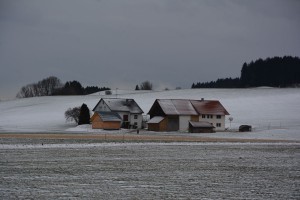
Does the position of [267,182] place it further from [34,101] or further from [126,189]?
[34,101]

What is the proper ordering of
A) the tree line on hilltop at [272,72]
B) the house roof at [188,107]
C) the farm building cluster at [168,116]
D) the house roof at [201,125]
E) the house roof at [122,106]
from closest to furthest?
the house roof at [201,125] → the farm building cluster at [168,116] → the house roof at [188,107] → the house roof at [122,106] → the tree line on hilltop at [272,72]

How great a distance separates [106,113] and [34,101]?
5359 centimetres

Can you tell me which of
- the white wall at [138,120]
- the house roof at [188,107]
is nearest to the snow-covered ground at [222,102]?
the house roof at [188,107]

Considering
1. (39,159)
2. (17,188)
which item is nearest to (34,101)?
(39,159)

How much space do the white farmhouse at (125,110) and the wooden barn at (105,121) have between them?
408 centimetres

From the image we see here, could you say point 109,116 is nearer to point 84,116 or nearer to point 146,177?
point 84,116

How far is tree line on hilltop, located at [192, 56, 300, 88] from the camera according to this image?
163m

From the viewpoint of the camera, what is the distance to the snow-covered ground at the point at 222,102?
70125mm

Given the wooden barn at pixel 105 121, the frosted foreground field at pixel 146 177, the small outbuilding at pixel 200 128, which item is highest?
the wooden barn at pixel 105 121

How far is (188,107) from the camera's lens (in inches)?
2810

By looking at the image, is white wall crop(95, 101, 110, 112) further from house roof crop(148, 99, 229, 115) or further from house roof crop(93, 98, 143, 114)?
house roof crop(148, 99, 229, 115)

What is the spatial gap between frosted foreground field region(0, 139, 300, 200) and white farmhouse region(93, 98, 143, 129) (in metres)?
52.3

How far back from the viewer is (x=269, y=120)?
7375 cm

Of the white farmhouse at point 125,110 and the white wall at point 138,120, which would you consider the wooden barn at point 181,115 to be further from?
the white wall at point 138,120
